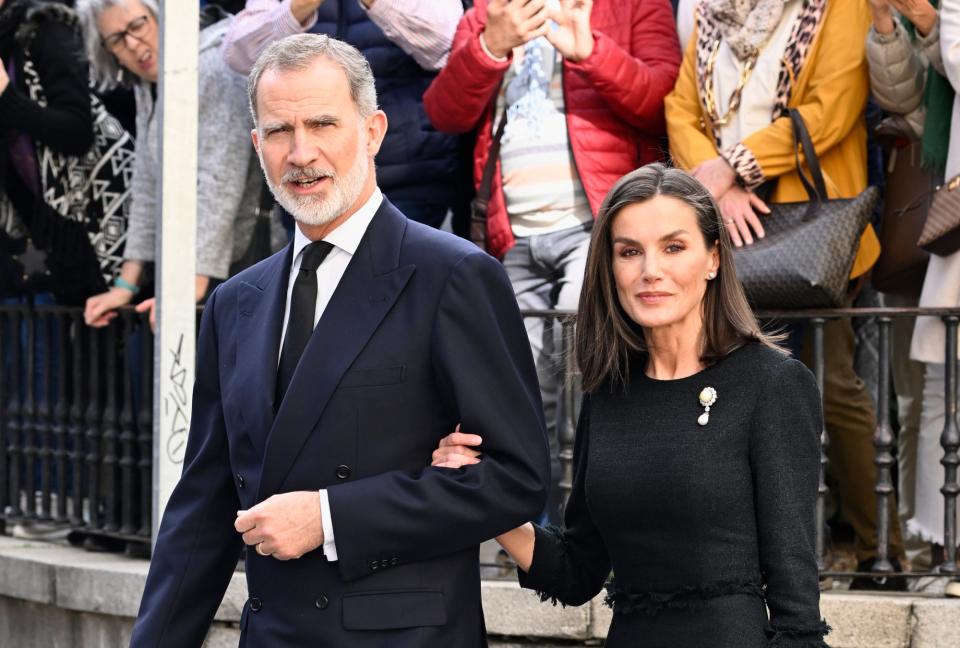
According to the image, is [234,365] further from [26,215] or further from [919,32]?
[26,215]

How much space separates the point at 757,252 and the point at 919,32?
3.23 ft

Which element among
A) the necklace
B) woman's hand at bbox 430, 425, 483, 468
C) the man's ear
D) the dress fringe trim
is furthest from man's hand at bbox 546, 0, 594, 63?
woman's hand at bbox 430, 425, 483, 468

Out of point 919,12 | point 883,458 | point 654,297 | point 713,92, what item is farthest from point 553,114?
point 654,297

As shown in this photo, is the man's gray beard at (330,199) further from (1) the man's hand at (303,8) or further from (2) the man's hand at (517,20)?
(1) the man's hand at (303,8)

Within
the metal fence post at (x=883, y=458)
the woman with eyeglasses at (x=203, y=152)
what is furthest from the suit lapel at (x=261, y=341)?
the woman with eyeglasses at (x=203, y=152)

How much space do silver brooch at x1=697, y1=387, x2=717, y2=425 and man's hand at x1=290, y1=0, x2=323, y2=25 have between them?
3116 mm

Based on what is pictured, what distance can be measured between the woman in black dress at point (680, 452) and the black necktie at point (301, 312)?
38 cm

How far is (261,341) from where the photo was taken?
3.33 meters

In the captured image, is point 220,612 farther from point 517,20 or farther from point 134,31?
point 517,20

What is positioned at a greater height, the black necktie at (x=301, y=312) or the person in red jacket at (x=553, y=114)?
the person in red jacket at (x=553, y=114)

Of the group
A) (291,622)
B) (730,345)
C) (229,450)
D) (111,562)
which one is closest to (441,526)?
(291,622)

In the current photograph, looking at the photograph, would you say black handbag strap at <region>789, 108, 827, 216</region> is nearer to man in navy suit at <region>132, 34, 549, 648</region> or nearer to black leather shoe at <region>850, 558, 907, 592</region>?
black leather shoe at <region>850, 558, 907, 592</region>

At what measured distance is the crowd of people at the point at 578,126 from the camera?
534cm

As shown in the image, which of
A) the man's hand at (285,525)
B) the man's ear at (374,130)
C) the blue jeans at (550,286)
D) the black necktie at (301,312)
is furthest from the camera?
the blue jeans at (550,286)
